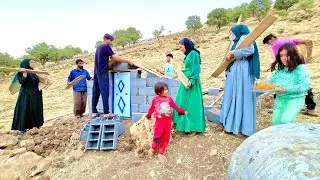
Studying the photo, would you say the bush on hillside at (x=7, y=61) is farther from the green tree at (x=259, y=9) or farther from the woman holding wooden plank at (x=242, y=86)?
the woman holding wooden plank at (x=242, y=86)

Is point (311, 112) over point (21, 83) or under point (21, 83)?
under

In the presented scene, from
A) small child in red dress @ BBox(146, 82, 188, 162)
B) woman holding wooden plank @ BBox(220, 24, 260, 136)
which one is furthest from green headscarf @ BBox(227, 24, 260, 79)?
small child in red dress @ BBox(146, 82, 188, 162)

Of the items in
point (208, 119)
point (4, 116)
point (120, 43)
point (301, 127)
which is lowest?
point (4, 116)

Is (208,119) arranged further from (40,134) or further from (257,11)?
(257,11)

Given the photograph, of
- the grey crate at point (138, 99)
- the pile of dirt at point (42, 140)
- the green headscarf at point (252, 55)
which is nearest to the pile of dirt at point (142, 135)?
the grey crate at point (138, 99)

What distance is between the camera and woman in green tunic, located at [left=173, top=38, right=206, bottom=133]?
180 inches

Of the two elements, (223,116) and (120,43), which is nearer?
(223,116)

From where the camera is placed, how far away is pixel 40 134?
19.4ft

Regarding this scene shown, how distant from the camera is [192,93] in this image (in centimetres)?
466

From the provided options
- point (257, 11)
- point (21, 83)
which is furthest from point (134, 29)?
point (21, 83)

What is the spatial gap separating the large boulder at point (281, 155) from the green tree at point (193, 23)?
5190 cm

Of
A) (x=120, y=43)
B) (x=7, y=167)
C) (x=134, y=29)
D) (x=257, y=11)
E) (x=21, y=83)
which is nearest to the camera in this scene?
(x=7, y=167)

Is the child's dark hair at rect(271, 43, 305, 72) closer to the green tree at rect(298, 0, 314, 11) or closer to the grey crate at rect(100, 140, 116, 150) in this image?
the grey crate at rect(100, 140, 116, 150)

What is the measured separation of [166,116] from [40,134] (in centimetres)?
299
